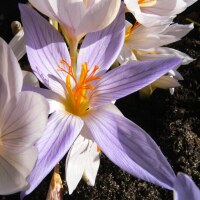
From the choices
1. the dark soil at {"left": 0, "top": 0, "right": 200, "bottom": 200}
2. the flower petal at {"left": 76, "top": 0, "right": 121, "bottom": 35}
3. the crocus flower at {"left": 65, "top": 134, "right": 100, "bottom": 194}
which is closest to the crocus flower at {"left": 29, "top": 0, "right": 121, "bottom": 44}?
the flower petal at {"left": 76, "top": 0, "right": 121, "bottom": 35}

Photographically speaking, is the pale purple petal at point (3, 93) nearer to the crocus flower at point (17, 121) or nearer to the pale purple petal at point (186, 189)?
the crocus flower at point (17, 121)

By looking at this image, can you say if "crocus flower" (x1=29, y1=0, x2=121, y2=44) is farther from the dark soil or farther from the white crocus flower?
the dark soil

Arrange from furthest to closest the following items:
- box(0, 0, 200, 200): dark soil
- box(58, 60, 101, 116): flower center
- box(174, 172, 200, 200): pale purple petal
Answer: box(0, 0, 200, 200): dark soil < box(58, 60, 101, 116): flower center < box(174, 172, 200, 200): pale purple petal

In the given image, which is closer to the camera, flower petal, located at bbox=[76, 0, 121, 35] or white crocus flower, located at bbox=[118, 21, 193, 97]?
flower petal, located at bbox=[76, 0, 121, 35]

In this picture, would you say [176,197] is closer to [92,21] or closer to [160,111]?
[92,21]

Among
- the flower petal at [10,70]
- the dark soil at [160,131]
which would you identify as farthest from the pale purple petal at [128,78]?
the dark soil at [160,131]

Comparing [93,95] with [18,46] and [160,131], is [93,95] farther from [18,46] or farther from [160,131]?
[160,131]

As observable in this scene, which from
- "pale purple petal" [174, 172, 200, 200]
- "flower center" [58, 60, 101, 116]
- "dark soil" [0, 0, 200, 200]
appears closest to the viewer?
"pale purple petal" [174, 172, 200, 200]

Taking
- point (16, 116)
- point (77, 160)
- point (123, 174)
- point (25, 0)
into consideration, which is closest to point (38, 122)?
point (16, 116)
